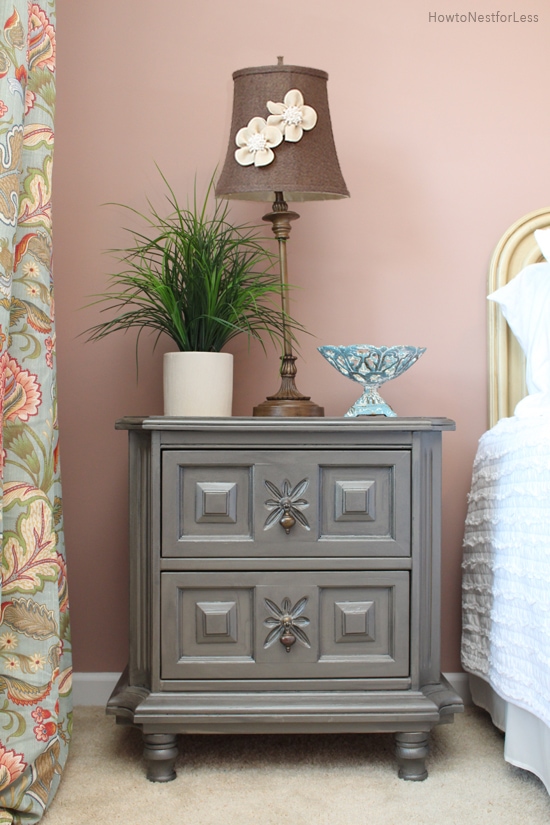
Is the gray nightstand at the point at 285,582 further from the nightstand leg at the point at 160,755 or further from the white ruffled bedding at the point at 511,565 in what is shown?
the white ruffled bedding at the point at 511,565

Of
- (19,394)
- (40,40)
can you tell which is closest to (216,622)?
(19,394)

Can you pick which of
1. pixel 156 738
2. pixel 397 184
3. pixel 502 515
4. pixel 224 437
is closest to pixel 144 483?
pixel 224 437

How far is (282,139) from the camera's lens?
151cm

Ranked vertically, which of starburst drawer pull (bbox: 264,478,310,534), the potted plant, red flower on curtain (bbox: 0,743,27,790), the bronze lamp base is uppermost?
the potted plant

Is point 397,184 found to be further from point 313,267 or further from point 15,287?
point 15,287

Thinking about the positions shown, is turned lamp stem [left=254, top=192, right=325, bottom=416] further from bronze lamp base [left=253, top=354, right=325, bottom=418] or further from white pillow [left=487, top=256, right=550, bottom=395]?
white pillow [left=487, top=256, right=550, bottom=395]

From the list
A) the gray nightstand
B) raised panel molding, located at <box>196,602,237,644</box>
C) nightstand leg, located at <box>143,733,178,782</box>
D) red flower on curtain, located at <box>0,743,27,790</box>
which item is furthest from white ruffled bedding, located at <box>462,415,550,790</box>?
red flower on curtain, located at <box>0,743,27,790</box>

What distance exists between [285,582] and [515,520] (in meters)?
0.44

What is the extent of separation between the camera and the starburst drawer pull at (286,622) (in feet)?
4.55

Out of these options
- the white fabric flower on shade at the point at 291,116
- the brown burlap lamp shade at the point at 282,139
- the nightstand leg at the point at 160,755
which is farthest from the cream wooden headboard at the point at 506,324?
the nightstand leg at the point at 160,755

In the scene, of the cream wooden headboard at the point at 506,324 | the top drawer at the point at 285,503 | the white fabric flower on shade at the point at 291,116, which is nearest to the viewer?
the top drawer at the point at 285,503

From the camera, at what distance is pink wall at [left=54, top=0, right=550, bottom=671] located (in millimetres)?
1845

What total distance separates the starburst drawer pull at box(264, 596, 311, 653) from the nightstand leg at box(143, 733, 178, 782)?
9.7 inches

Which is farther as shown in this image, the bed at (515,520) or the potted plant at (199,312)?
the potted plant at (199,312)
